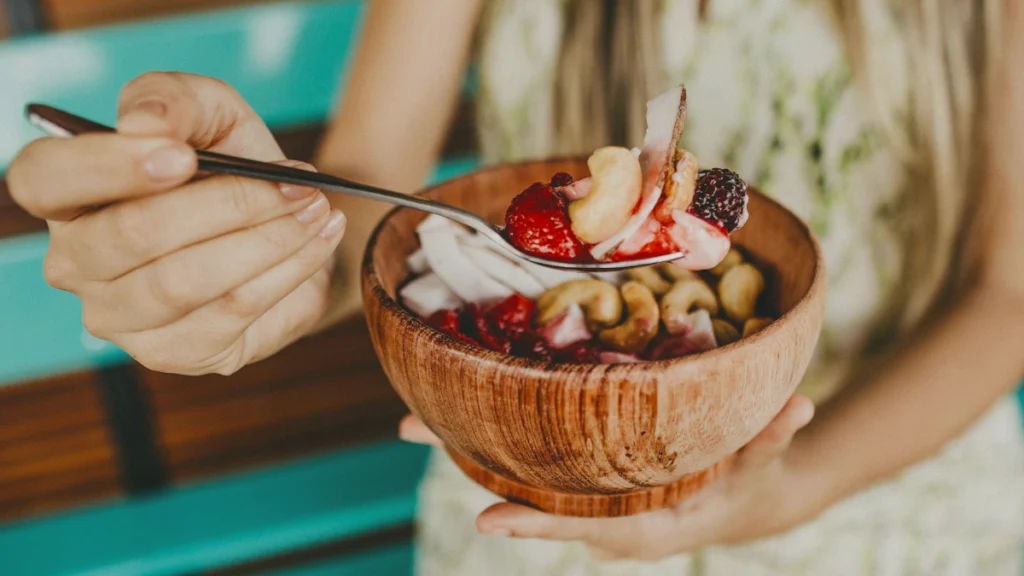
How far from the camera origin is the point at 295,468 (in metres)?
1.38

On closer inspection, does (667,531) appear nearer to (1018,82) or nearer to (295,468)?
(1018,82)

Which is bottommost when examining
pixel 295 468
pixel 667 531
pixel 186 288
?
pixel 295 468

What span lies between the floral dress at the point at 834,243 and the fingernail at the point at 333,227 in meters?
0.54

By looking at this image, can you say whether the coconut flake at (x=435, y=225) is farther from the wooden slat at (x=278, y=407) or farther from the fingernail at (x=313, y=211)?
the wooden slat at (x=278, y=407)

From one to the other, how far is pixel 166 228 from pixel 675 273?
385 mm

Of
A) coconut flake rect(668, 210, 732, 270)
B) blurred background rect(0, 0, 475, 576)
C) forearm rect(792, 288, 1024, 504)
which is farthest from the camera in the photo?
blurred background rect(0, 0, 475, 576)

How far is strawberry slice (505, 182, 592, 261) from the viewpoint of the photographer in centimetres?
53

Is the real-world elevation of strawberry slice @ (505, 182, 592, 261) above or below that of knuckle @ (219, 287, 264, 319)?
above

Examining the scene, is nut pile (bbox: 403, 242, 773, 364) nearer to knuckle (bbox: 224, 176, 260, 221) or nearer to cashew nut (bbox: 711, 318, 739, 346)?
cashew nut (bbox: 711, 318, 739, 346)

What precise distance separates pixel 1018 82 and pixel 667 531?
53 centimetres

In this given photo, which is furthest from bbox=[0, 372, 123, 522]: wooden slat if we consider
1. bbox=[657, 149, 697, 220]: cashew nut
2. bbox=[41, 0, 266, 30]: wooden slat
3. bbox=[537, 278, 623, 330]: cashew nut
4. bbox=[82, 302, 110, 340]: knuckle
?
bbox=[657, 149, 697, 220]: cashew nut

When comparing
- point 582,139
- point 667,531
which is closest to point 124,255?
point 667,531

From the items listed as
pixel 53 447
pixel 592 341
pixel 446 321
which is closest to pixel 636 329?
pixel 592 341

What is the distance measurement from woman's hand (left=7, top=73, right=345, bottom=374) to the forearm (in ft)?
1.63
